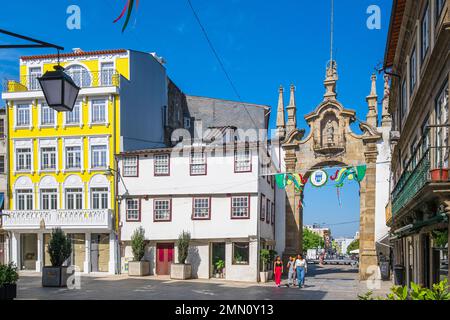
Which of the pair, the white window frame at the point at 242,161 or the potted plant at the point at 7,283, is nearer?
the potted plant at the point at 7,283

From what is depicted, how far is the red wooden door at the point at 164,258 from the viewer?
31.0 metres

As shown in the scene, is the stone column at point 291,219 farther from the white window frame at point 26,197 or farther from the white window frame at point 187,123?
the white window frame at point 26,197

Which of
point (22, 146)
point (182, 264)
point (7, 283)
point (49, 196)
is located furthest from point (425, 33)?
point (22, 146)

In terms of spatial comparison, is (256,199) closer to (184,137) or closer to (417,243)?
(417,243)

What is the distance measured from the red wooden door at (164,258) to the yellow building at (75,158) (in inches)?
124

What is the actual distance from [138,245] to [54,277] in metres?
7.88

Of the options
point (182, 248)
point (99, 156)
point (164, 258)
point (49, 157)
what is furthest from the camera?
point (49, 157)

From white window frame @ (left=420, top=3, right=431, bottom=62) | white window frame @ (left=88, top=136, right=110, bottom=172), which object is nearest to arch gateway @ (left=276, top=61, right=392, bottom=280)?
white window frame @ (left=88, top=136, right=110, bottom=172)

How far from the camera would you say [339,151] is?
37.6 metres

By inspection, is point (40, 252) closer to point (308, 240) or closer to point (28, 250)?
point (28, 250)

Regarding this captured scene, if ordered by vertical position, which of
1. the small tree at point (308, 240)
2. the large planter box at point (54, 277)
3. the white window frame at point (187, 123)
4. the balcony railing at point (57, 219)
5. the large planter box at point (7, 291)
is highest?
the white window frame at point (187, 123)

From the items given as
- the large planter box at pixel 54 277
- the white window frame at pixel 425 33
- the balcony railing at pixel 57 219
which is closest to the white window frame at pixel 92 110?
the balcony railing at pixel 57 219

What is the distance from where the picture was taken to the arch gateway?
3594cm
